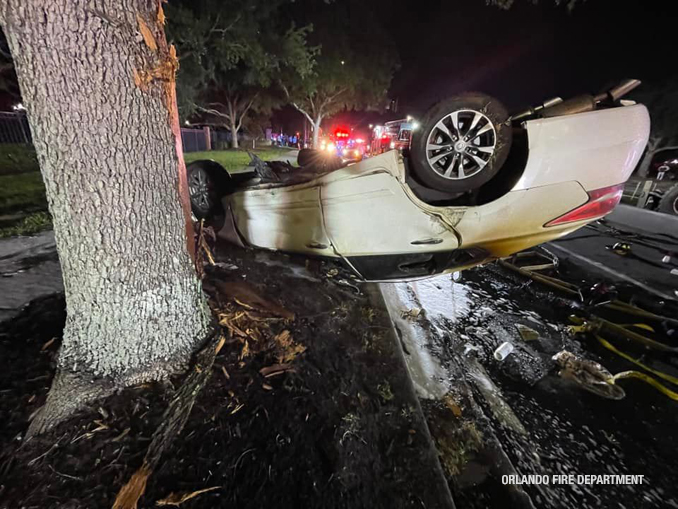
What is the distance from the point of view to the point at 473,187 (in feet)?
8.74

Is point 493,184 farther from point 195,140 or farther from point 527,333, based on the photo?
point 195,140

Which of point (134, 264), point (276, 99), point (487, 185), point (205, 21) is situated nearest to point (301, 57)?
point (205, 21)

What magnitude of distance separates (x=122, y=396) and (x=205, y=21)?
15219mm

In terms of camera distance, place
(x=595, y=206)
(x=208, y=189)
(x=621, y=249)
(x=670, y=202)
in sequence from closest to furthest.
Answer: (x=595, y=206) → (x=208, y=189) → (x=621, y=249) → (x=670, y=202)

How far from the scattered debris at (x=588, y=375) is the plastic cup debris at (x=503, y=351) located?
33 cm

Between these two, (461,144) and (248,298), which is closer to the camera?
(461,144)

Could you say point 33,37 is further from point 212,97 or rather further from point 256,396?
point 212,97

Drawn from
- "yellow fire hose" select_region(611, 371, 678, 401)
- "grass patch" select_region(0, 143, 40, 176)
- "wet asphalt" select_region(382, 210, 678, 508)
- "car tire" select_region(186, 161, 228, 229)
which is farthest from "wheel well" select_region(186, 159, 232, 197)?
"grass patch" select_region(0, 143, 40, 176)

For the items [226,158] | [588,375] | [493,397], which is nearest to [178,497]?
[493,397]

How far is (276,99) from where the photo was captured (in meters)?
27.8

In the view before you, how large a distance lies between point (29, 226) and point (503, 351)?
19.6ft

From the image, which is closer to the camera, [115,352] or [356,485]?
[356,485]

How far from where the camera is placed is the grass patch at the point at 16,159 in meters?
7.75

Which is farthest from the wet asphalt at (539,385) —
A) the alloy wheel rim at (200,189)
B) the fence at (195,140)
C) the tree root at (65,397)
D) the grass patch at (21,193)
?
the fence at (195,140)
